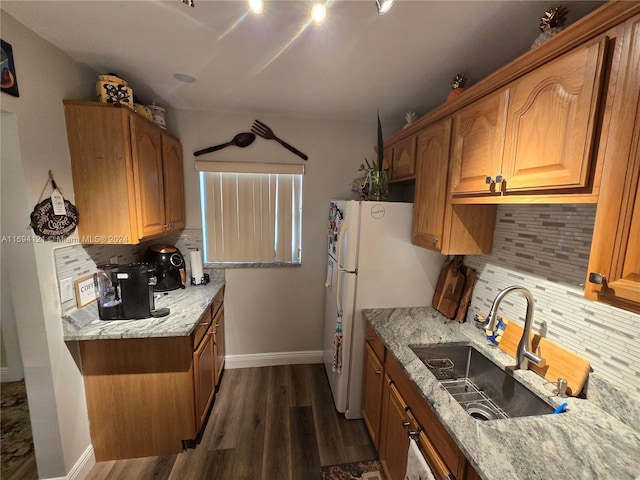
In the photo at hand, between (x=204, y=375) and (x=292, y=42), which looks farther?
(x=204, y=375)

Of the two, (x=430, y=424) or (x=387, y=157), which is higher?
(x=387, y=157)

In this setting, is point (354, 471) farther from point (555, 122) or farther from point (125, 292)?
point (555, 122)

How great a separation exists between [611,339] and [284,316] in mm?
2208

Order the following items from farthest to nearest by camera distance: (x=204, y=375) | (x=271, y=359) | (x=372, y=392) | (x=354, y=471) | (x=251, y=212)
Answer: (x=271, y=359), (x=251, y=212), (x=204, y=375), (x=372, y=392), (x=354, y=471)

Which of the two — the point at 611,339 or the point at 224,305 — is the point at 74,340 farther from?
the point at 611,339

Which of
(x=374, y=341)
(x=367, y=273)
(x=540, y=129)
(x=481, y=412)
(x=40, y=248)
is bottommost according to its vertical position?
(x=481, y=412)

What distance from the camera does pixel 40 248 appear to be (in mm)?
1292

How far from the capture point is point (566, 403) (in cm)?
100

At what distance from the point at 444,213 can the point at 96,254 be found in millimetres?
2172

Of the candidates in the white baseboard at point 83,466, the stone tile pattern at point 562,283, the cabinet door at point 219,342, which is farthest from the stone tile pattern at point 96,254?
the stone tile pattern at point 562,283

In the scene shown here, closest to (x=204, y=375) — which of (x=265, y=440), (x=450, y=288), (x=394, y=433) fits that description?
(x=265, y=440)

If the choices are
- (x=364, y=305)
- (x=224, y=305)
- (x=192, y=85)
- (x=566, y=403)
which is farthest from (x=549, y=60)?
(x=224, y=305)

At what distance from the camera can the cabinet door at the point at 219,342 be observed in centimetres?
217

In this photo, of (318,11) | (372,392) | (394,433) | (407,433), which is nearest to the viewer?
(318,11)
